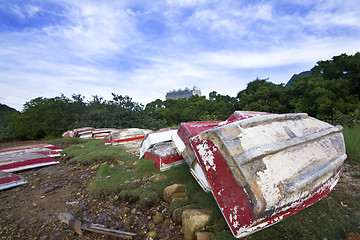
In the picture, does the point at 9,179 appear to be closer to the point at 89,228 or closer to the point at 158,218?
the point at 89,228

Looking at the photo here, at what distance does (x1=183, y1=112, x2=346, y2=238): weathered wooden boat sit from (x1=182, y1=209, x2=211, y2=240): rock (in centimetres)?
32

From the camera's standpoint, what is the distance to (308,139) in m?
1.88

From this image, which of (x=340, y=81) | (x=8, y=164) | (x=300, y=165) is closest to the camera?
(x=300, y=165)

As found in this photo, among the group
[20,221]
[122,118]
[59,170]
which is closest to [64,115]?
[122,118]

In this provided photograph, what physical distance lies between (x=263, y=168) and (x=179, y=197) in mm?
1310

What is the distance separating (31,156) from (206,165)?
5621mm

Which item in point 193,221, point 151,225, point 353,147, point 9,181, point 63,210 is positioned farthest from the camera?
point 9,181

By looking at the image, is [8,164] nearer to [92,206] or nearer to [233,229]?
[92,206]

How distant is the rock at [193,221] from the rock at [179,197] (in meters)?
0.42

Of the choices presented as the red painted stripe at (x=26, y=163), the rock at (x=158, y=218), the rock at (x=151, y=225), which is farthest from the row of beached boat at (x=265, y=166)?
the red painted stripe at (x=26, y=163)

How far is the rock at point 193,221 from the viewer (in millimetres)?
1735

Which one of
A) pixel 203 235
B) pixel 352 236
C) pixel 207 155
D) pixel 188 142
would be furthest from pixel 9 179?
pixel 352 236

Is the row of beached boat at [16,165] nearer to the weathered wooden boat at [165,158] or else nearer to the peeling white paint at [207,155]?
the weathered wooden boat at [165,158]

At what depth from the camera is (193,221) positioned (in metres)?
1.77
